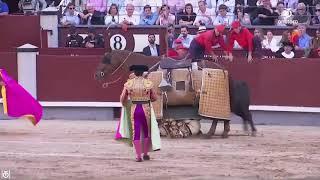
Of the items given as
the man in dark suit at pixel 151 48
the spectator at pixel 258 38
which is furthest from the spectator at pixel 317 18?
the man in dark suit at pixel 151 48

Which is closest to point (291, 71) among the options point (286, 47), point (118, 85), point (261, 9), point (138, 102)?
point (286, 47)

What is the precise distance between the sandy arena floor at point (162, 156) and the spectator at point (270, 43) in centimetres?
237

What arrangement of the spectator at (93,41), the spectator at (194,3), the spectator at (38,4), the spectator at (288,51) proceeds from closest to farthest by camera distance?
the spectator at (288,51)
the spectator at (93,41)
the spectator at (194,3)
the spectator at (38,4)

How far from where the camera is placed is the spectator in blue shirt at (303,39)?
47.4 ft

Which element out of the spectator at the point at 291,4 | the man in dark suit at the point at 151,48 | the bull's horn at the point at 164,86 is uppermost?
the spectator at the point at 291,4

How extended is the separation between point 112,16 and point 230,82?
4822 millimetres

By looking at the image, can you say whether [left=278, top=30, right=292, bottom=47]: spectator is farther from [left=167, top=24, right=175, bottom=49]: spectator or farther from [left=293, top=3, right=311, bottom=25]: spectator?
[left=167, top=24, right=175, bottom=49]: spectator

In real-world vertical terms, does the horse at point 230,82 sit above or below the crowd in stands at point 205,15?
below

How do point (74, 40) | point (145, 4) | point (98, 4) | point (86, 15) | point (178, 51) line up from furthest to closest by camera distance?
point (98, 4), point (145, 4), point (86, 15), point (74, 40), point (178, 51)

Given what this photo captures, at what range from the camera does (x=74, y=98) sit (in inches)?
572

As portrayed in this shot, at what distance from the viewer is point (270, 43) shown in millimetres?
14828

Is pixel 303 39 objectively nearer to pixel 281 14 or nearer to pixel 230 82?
pixel 281 14

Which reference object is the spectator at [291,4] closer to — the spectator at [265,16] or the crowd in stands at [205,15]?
the crowd in stands at [205,15]

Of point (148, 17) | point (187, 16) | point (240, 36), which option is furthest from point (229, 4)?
point (240, 36)
